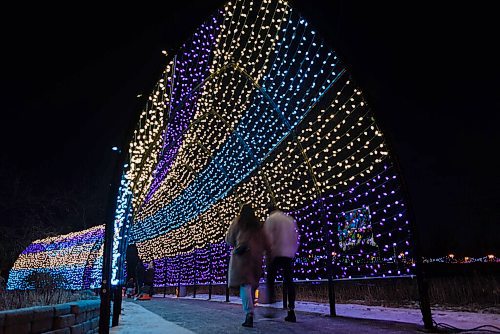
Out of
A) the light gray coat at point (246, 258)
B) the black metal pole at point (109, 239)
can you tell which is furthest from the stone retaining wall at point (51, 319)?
the light gray coat at point (246, 258)

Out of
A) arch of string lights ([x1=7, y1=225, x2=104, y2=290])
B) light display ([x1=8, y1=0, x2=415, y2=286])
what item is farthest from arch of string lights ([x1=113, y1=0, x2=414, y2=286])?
arch of string lights ([x1=7, y1=225, x2=104, y2=290])

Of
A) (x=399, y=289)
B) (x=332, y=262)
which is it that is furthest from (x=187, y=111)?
(x=399, y=289)

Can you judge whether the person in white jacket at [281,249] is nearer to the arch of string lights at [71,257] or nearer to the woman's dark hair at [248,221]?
the woman's dark hair at [248,221]

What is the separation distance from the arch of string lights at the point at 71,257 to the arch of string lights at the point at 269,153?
6.59 metres

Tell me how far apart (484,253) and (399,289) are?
16283 mm

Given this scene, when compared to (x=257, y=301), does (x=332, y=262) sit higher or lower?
higher

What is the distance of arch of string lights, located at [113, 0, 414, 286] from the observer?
6312 millimetres

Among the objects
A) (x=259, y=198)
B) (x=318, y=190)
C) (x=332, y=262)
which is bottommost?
(x=332, y=262)

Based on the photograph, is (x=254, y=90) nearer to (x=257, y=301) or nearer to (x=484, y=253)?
(x=257, y=301)

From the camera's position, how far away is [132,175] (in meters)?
7.24

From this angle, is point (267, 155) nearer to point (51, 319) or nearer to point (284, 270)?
point (284, 270)

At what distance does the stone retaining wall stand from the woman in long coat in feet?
5.96

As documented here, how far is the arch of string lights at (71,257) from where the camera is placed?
1856 centimetres

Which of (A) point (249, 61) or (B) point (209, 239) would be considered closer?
(A) point (249, 61)
